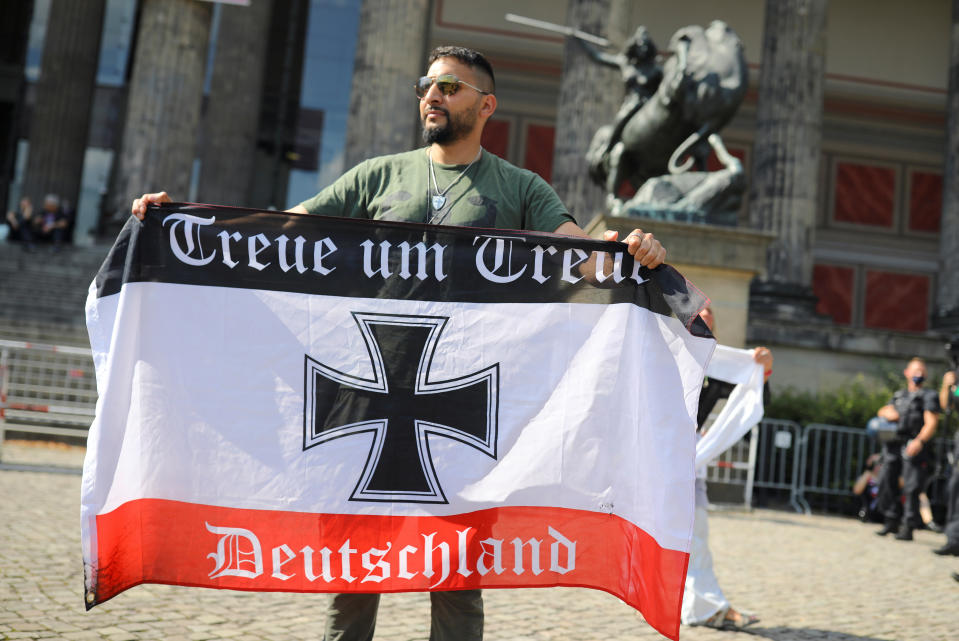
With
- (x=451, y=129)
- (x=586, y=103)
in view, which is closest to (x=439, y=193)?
(x=451, y=129)

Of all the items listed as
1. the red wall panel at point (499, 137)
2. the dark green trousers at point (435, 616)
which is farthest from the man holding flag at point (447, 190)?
the red wall panel at point (499, 137)

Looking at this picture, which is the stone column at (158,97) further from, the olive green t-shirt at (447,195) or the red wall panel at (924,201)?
the red wall panel at (924,201)

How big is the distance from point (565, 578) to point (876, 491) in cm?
980

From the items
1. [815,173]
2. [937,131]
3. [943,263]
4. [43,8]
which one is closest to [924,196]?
[937,131]

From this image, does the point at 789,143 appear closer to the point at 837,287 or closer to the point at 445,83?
the point at 837,287

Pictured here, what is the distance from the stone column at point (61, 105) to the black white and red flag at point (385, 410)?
2473 cm

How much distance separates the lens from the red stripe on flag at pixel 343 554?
2947mm

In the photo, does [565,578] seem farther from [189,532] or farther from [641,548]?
[189,532]

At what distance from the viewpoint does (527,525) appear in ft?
10.0

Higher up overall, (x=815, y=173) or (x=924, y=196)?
(x=924, y=196)

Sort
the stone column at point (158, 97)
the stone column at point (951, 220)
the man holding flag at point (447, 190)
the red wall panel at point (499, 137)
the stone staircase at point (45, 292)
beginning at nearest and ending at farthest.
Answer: the man holding flag at point (447, 190)
the stone staircase at point (45, 292)
the stone column at point (158, 97)
the stone column at point (951, 220)
the red wall panel at point (499, 137)

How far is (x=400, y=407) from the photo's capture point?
10.1 feet

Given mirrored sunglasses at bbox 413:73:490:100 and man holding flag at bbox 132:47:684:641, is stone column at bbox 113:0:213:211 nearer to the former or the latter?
man holding flag at bbox 132:47:684:641

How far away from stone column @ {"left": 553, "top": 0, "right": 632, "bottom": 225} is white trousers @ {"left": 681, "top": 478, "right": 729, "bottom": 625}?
15173 mm
